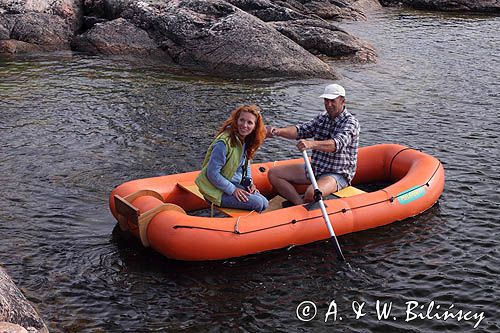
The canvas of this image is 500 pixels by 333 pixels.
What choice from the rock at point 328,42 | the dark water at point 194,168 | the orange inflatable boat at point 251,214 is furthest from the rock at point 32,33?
the orange inflatable boat at point 251,214

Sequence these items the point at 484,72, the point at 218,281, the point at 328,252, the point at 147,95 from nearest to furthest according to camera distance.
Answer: the point at 218,281, the point at 328,252, the point at 147,95, the point at 484,72

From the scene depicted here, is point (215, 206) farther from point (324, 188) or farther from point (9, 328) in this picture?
point (9, 328)

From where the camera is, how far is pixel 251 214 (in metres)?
7.83

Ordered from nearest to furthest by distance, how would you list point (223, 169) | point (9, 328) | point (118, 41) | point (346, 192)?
1. point (9, 328)
2. point (223, 169)
3. point (346, 192)
4. point (118, 41)

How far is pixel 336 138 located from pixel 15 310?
14.7 feet

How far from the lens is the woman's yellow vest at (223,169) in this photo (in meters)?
7.66

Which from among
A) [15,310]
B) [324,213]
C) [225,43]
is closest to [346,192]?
[324,213]

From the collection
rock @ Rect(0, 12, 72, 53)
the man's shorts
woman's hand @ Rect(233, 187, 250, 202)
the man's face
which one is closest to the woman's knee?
woman's hand @ Rect(233, 187, 250, 202)

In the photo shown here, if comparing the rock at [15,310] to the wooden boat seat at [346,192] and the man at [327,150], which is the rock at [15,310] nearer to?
the man at [327,150]

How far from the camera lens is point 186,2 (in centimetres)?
1833

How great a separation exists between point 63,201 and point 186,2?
34.7 ft

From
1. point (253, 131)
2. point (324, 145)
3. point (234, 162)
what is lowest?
point (234, 162)

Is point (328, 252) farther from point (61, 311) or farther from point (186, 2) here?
point (186, 2)

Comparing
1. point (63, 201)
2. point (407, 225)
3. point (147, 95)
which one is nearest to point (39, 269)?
point (63, 201)
